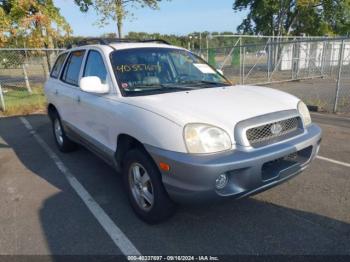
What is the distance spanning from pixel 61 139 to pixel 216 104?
372 centimetres

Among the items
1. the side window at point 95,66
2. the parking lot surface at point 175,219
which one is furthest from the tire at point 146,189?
the side window at point 95,66

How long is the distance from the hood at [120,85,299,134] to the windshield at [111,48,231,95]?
0.26 meters

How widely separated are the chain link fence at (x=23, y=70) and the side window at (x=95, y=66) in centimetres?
773

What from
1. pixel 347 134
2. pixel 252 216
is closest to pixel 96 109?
pixel 252 216

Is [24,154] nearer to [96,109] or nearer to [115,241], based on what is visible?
[96,109]

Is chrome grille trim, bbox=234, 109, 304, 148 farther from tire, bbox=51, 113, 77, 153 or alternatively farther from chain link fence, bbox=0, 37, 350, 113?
chain link fence, bbox=0, 37, 350, 113

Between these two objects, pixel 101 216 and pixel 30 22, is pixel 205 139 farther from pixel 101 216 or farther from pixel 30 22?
pixel 30 22

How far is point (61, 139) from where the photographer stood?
589cm

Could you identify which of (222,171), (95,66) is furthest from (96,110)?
(222,171)

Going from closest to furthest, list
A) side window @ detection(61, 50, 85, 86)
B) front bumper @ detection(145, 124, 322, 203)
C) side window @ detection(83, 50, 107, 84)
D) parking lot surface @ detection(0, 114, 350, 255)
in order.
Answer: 1. front bumper @ detection(145, 124, 322, 203)
2. parking lot surface @ detection(0, 114, 350, 255)
3. side window @ detection(83, 50, 107, 84)
4. side window @ detection(61, 50, 85, 86)

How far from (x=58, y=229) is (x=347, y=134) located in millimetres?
5479

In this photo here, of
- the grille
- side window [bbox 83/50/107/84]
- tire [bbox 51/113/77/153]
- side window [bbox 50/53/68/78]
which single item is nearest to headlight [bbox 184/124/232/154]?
the grille

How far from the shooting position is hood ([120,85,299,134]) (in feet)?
9.36

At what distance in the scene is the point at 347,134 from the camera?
627 cm
